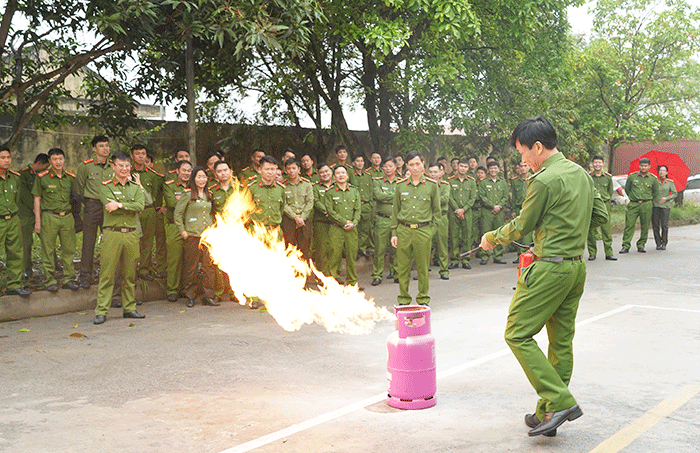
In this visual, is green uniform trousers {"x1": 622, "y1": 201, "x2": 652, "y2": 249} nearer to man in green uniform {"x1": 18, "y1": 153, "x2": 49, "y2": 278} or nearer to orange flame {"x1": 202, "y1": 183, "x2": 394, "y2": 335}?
orange flame {"x1": 202, "y1": 183, "x2": 394, "y2": 335}

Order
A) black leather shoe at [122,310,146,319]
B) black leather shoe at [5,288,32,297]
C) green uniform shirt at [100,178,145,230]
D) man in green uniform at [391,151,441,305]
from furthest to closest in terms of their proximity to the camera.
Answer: man in green uniform at [391,151,441,305], black leather shoe at [5,288,32,297], black leather shoe at [122,310,146,319], green uniform shirt at [100,178,145,230]

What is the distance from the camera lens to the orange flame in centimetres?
934

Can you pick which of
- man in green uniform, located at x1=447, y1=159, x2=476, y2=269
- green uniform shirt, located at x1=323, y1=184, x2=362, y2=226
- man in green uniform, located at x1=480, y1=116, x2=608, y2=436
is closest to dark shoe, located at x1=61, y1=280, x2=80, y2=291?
green uniform shirt, located at x1=323, y1=184, x2=362, y2=226

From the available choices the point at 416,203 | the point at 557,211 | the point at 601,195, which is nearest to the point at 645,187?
the point at 601,195

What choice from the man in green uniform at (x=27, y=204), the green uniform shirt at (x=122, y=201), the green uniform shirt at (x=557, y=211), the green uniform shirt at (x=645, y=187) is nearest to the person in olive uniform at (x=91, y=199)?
the man in green uniform at (x=27, y=204)

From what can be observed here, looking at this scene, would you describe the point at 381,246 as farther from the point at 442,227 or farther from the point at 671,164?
the point at 671,164

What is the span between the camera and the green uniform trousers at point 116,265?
8.68 metres

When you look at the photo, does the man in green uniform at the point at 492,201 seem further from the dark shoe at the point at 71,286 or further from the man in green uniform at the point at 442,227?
the dark shoe at the point at 71,286

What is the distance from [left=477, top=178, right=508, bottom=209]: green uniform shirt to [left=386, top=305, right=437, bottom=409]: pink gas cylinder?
370 inches

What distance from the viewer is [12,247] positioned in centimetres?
941

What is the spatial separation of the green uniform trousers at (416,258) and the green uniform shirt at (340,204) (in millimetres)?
1719

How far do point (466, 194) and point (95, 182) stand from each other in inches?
296

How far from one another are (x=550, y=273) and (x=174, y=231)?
22.7ft

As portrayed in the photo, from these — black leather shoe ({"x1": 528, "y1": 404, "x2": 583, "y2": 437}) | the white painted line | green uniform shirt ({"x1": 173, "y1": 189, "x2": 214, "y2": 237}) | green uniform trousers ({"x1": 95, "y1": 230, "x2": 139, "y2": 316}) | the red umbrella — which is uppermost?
the red umbrella
